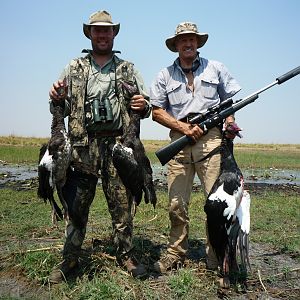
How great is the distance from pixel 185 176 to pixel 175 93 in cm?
114

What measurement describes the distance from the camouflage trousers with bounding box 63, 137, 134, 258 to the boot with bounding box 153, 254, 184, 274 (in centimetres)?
54

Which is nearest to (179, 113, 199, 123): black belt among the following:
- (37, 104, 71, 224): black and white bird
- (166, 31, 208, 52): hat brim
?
(166, 31, 208, 52): hat brim

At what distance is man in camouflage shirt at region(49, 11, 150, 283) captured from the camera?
488cm

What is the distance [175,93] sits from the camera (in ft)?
17.6

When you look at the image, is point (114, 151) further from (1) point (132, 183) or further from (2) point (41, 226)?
(2) point (41, 226)

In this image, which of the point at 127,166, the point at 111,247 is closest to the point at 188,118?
the point at 127,166

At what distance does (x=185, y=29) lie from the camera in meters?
5.19

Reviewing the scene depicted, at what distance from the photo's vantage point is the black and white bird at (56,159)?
15.3 feet

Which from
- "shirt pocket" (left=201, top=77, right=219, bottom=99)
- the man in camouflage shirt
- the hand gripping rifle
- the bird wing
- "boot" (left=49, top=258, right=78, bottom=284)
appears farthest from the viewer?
"shirt pocket" (left=201, top=77, right=219, bottom=99)

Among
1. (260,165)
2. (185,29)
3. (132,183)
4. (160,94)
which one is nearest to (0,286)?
(132,183)

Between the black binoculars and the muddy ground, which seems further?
the black binoculars

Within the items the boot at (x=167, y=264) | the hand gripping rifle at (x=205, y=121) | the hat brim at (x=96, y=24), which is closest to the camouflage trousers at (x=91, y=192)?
the boot at (x=167, y=264)

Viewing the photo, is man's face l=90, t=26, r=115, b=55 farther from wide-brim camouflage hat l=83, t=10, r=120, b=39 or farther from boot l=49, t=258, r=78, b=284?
boot l=49, t=258, r=78, b=284

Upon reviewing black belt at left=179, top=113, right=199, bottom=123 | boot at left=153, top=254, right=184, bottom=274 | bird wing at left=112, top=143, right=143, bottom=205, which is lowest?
boot at left=153, top=254, right=184, bottom=274
